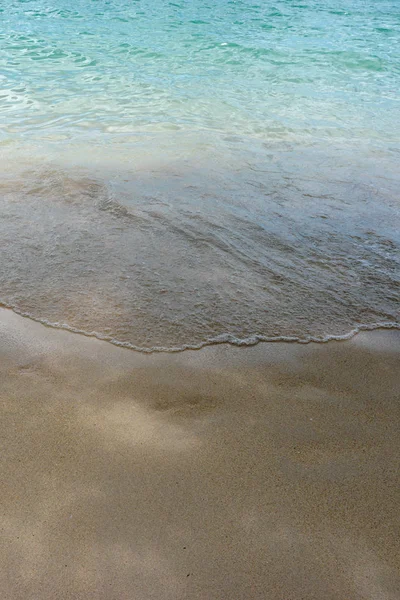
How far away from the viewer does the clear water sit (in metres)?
2.53

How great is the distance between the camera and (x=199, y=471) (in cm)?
161

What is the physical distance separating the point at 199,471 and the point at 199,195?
272 centimetres

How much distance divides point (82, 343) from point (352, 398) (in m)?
1.16

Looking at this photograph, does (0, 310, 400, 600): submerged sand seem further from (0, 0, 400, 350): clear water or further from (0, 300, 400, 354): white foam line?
(0, 0, 400, 350): clear water

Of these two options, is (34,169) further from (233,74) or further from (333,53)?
(333,53)

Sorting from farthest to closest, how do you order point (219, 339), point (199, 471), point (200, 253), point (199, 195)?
1. point (199, 195)
2. point (200, 253)
3. point (219, 339)
4. point (199, 471)

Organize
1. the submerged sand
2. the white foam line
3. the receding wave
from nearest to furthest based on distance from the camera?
the submerged sand, the white foam line, the receding wave

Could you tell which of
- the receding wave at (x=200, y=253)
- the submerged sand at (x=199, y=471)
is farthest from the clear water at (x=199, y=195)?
the submerged sand at (x=199, y=471)

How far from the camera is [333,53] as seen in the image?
10219mm

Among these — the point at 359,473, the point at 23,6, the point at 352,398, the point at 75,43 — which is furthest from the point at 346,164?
the point at 23,6

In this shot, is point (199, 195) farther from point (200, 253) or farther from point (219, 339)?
point (219, 339)

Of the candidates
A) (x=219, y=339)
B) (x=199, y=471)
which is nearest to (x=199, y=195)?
(x=219, y=339)

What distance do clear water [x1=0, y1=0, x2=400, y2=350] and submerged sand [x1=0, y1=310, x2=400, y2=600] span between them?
241 mm

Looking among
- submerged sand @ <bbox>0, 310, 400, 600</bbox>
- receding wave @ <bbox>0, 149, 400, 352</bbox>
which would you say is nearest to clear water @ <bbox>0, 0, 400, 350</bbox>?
receding wave @ <bbox>0, 149, 400, 352</bbox>
